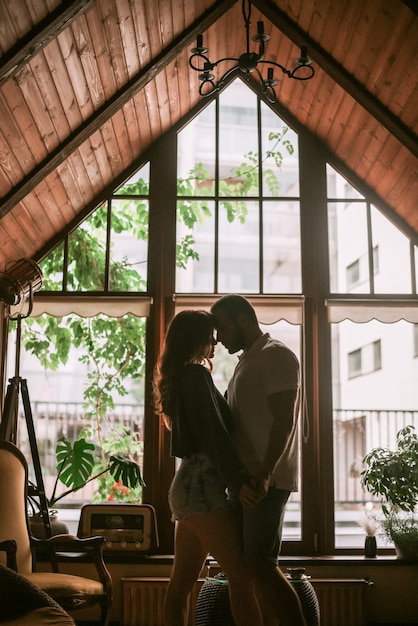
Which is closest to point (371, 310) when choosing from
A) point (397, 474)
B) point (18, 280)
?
point (397, 474)

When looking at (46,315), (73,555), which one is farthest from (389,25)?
(73,555)

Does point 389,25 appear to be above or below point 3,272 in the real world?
above

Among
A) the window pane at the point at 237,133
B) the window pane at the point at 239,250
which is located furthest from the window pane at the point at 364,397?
the window pane at the point at 237,133

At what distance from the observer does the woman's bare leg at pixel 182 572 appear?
8.69ft

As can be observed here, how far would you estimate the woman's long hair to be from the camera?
8.79 ft

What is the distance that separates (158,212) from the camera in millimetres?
5480

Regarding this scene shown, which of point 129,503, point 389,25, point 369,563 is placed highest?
point 389,25

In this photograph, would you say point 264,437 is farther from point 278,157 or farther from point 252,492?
point 278,157

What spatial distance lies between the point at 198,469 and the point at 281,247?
3.07 metres

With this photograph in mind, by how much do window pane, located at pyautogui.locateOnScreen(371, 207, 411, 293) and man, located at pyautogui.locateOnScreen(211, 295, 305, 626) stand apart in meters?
2.77

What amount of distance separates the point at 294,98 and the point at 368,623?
3483 mm

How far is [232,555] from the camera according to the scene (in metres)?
2.53

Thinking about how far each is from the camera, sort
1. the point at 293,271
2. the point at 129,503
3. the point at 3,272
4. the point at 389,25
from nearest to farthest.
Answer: the point at 389,25, the point at 3,272, the point at 129,503, the point at 293,271

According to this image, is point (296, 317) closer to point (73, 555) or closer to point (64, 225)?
point (64, 225)
